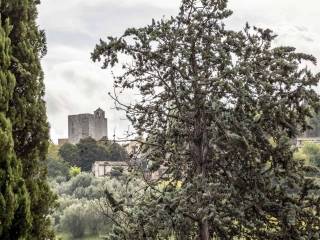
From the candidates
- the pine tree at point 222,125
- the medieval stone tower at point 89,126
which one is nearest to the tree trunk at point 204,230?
the pine tree at point 222,125

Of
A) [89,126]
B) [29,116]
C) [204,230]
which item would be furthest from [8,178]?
[89,126]

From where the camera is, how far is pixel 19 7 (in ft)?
33.1

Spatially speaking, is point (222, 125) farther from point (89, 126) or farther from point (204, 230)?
point (89, 126)

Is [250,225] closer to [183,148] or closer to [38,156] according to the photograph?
[183,148]

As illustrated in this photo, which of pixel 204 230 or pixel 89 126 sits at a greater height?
pixel 89 126

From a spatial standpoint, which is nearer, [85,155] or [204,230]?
[204,230]

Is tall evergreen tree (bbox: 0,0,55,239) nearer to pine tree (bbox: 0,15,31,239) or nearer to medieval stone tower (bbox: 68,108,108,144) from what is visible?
pine tree (bbox: 0,15,31,239)

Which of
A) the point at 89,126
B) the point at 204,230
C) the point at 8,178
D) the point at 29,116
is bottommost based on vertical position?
the point at 204,230

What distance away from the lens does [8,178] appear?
8539 millimetres

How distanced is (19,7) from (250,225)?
19.8ft

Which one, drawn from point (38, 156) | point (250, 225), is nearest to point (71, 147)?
point (38, 156)

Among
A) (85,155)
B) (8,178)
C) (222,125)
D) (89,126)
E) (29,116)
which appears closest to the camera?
(222,125)

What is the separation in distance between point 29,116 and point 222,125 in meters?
4.83

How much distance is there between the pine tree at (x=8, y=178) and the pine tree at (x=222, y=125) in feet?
7.28
